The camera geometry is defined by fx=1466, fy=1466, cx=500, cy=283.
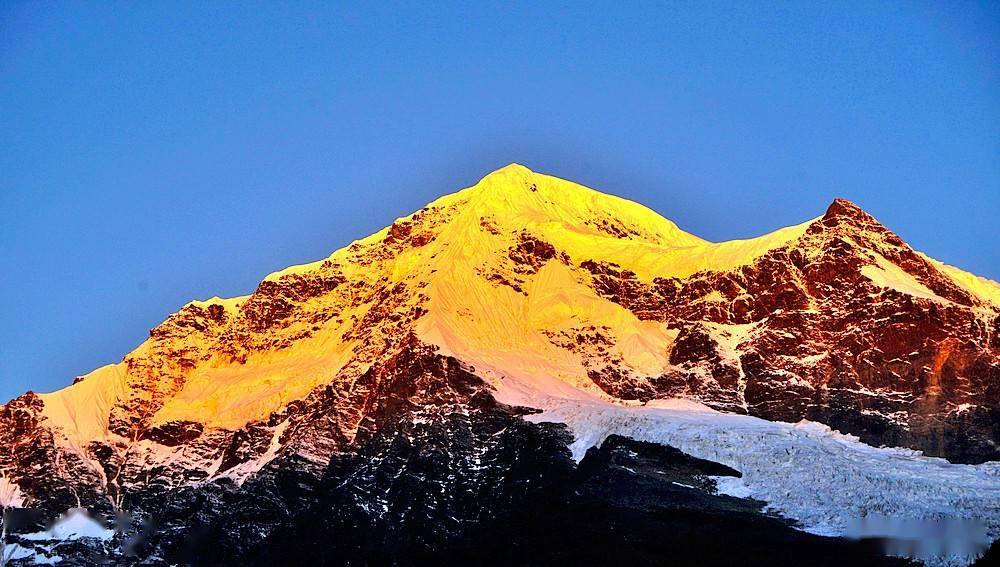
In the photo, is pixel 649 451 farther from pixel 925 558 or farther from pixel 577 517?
pixel 925 558

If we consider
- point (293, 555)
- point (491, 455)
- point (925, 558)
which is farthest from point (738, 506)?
point (293, 555)

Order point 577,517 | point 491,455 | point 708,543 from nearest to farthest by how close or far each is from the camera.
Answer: point 708,543 < point 577,517 < point 491,455

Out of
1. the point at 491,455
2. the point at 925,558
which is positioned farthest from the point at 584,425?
the point at 925,558

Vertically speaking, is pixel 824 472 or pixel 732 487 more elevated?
pixel 824 472

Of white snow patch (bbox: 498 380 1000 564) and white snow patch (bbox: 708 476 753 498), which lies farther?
white snow patch (bbox: 708 476 753 498)

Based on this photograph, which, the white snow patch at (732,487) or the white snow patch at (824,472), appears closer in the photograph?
the white snow patch at (824,472)

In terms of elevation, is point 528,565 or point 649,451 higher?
point 649,451

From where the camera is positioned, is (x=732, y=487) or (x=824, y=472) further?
(x=732, y=487)

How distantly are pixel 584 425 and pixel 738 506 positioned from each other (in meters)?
33.6

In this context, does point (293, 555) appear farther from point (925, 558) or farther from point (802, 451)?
point (925, 558)

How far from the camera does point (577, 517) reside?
175375 mm

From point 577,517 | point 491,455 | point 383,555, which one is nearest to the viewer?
point 577,517

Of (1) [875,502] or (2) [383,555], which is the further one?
(2) [383,555]

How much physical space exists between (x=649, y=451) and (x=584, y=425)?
1513 centimetres
